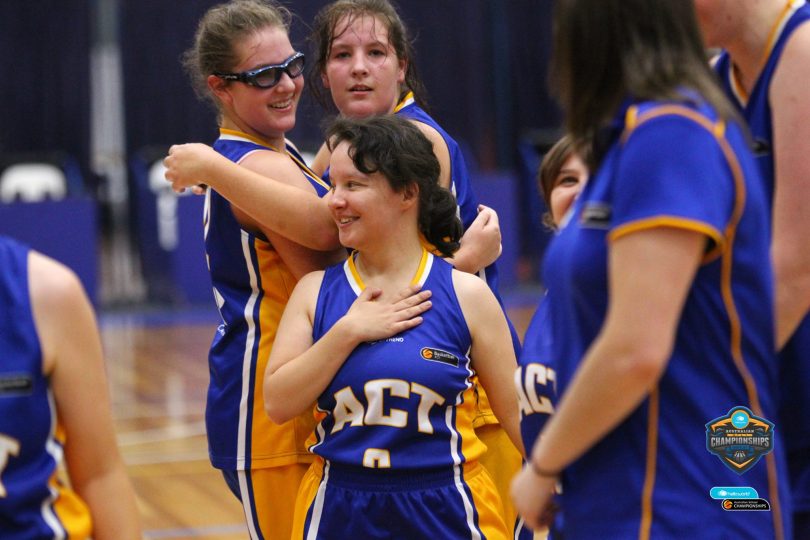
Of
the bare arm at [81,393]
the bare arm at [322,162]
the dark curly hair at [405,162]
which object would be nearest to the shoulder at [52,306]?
the bare arm at [81,393]

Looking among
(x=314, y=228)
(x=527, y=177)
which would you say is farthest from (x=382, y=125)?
(x=527, y=177)

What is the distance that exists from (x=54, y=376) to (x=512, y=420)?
1.07m

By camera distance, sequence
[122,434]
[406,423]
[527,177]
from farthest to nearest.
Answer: [527,177], [122,434], [406,423]

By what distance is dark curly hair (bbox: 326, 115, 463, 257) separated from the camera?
238cm

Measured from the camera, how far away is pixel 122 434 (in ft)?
20.6

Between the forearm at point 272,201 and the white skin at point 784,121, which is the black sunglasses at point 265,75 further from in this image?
A: the white skin at point 784,121

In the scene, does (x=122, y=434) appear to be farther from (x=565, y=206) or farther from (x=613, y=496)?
(x=613, y=496)

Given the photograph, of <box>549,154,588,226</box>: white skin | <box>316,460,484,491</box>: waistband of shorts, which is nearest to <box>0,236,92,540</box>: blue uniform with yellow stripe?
<box>316,460,484,491</box>: waistband of shorts

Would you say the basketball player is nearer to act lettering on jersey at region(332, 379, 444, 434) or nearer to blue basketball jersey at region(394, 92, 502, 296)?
blue basketball jersey at region(394, 92, 502, 296)

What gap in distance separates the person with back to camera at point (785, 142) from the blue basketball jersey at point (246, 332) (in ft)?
3.26

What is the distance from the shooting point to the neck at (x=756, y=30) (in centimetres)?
190

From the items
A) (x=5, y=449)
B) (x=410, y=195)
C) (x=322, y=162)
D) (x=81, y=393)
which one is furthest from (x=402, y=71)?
(x=5, y=449)

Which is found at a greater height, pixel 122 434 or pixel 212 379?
pixel 212 379

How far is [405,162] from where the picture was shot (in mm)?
2393
